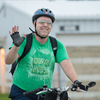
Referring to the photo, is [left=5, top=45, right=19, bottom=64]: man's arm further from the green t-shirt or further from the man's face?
the man's face

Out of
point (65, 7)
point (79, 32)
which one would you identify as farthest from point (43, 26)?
point (65, 7)

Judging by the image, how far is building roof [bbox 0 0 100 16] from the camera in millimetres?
10713

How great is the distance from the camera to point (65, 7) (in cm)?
1115

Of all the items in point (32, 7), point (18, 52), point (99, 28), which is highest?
point (32, 7)

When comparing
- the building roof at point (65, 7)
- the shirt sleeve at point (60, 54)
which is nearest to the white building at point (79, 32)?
the building roof at point (65, 7)

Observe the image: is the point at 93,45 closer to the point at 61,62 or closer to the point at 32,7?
the point at 32,7

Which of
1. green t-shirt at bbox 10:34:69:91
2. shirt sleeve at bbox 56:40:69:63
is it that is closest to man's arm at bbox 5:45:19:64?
green t-shirt at bbox 10:34:69:91

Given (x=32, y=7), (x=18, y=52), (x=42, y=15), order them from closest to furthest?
(x=18, y=52)
(x=42, y=15)
(x=32, y=7)

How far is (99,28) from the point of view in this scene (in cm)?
1063

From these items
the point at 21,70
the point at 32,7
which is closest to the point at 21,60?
the point at 21,70

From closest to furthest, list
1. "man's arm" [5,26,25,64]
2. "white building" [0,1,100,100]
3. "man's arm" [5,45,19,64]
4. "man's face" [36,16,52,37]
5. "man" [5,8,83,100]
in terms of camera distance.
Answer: "man's arm" [5,26,25,64]
"man's arm" [5,45,19,64]
"man" [5,8,83,100]
"man's face" [36,16,52,37]
"white building" [0,1,100,100]

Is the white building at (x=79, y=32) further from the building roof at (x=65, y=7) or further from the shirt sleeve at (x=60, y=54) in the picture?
the shirt sleeve at (x=60, y=54)

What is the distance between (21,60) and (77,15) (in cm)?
708

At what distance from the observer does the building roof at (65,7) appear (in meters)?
10.7
